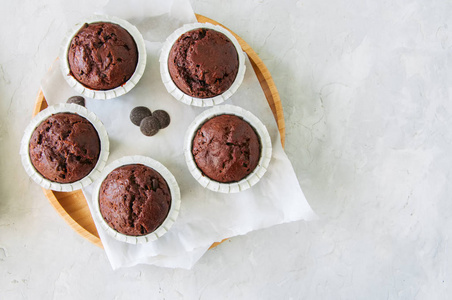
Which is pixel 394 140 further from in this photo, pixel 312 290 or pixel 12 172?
pixel 12 172

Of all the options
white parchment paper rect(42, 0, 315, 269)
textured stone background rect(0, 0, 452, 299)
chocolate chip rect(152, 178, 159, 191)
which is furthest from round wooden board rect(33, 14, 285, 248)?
chocolate chip rect(152, 178, 159, 191)

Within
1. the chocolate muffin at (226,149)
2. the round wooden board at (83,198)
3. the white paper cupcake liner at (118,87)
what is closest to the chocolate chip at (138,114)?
the white paper cupcake liner at (118,87)

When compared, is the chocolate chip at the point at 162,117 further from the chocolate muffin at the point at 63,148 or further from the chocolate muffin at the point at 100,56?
the chocolate muffin at the point at 63,148

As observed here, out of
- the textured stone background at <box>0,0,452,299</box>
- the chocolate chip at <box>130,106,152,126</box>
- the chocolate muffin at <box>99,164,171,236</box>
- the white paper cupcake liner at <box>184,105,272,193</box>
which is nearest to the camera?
the chocolate muffin at <box>99,164,171,236</box>

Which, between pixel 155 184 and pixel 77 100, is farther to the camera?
pixel 77 100

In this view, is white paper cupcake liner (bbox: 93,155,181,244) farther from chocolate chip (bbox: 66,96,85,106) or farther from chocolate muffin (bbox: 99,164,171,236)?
chocolate chip (bbox: 66,96,85,106)

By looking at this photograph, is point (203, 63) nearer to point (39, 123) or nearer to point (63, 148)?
point (63, 148)

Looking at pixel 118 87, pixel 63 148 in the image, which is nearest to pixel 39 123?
pixel 63 148
